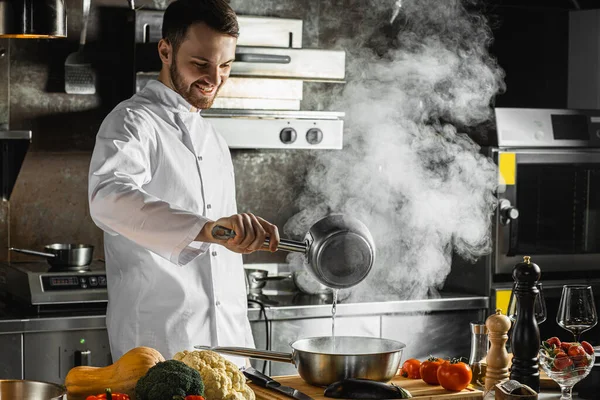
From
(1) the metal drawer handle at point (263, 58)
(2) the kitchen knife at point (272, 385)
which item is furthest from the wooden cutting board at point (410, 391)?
(1) the metal drawer handle at point (263, 58)

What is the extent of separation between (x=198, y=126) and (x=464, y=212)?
178cm

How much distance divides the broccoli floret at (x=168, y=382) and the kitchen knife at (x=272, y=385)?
0.27m

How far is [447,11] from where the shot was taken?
14.3ft

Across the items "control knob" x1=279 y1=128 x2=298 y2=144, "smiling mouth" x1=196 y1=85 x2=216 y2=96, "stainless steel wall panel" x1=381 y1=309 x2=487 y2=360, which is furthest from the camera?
"control knob" x1=279 y1=128 x2=298 y2=144

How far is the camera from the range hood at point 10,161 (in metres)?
3.81

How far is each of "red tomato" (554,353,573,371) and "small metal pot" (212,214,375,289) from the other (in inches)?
19.5

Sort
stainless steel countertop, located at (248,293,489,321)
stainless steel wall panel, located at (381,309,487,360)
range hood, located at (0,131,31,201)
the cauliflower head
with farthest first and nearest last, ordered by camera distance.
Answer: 1. stainless steel wall panel, located at (381,309,487,360)
2. range hood, located at (0,131,31,201)
3. stainless steel countertop, located at (248,293,489,321)
4. the cauliflower head

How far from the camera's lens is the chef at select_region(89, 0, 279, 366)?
8.15 ft

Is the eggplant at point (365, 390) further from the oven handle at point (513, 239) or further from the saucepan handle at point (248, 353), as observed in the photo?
the oven handle at point (513, 239)

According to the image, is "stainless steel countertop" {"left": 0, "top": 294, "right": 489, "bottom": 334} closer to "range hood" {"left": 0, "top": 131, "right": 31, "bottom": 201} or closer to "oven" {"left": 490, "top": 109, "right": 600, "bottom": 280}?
"oven" {"left": 490, "top": 109, "right": 600, "bottom": 280}

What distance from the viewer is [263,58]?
150 inches

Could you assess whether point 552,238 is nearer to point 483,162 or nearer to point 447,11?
point 483,162

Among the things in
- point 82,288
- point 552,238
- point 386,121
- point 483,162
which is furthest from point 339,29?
point 82,288

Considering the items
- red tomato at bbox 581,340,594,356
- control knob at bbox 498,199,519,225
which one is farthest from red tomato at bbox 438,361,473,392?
control knob at bbox 498,199,519,225
